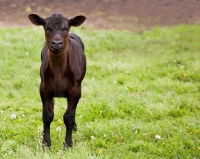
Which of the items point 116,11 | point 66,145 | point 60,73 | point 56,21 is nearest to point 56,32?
point 56,21

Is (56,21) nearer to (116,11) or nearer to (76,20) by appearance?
(76,20)

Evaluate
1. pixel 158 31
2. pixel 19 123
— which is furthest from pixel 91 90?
pixel 158 31

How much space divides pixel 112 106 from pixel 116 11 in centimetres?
1237

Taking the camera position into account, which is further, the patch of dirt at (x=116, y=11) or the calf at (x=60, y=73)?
the patch of dirt at (x=116, y=11)

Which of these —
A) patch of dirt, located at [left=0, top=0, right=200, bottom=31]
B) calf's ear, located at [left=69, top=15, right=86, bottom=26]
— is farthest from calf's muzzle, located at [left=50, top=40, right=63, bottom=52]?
patch of dirt, located at [left=0, top=0, right=200, bottom=31]

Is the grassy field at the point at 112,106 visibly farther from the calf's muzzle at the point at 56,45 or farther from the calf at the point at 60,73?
the calf's muzzle at the point at 56,45

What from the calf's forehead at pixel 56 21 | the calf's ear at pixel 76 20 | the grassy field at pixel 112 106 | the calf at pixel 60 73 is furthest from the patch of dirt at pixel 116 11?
the calf's forehead at pixel 56 21

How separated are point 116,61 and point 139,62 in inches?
26.9

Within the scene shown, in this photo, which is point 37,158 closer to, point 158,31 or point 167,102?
point 167,102

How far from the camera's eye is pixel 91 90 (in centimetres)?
808

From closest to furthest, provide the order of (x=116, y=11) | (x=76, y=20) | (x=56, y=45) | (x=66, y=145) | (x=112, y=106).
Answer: (x=56, y=45) < (x=66, y=145) < (x=76, y=20) < (x=112, y=106) < (x=116, y=11)

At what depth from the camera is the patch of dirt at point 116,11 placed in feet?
55.3

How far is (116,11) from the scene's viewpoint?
61.0 ft

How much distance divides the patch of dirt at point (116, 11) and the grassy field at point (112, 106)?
4.40 meters
